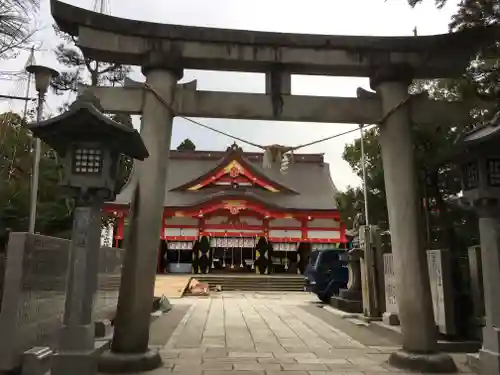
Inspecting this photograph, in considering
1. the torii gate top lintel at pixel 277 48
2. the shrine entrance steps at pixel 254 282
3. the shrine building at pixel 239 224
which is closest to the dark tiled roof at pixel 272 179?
the shrine building at pixel 239 224

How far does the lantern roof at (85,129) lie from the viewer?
5.30 m

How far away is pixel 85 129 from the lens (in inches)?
216

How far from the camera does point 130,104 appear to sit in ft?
21.9

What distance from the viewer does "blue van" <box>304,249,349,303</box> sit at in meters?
17.2

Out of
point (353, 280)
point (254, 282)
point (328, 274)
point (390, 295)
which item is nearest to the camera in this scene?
point (390, 295)

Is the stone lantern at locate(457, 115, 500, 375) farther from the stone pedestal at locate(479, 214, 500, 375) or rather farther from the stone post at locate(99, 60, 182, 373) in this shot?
the stone post at locate(99, 60, 182, 373)

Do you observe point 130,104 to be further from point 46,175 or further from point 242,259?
point 242,259

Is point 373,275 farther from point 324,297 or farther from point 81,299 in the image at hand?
point 81,299

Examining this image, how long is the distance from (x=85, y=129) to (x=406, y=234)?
15.9 ft

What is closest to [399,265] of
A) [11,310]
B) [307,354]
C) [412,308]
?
[412,308]

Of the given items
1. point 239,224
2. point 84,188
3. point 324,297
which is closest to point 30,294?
point 84,188

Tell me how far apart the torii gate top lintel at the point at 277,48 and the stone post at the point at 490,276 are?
272 cm

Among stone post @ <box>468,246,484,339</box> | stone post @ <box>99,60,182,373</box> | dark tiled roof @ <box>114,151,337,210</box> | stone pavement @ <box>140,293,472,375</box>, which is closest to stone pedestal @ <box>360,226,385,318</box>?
stone pavement @ <box>140,293,472,375</box>

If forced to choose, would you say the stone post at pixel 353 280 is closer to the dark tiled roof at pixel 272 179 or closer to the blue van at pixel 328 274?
the blue van at pixel 328 274
